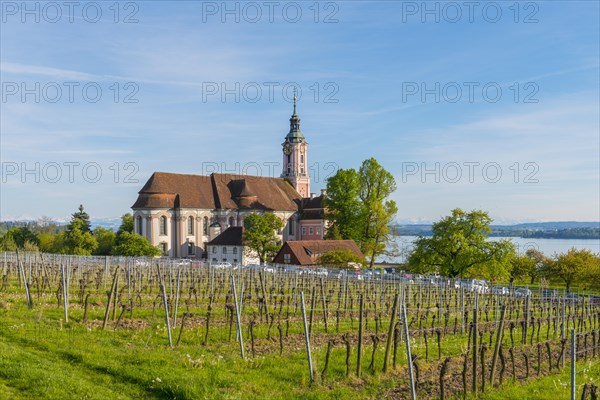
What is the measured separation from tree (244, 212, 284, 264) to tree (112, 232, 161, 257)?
10.0 meters

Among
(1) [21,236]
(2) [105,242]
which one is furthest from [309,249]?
(1) [21,236]

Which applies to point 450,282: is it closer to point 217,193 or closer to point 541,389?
point 541,389

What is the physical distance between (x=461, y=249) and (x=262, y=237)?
2411 cm

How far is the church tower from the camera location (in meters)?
87.3

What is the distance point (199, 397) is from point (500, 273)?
3653 centimetres

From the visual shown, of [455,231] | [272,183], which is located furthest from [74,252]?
[455,231]

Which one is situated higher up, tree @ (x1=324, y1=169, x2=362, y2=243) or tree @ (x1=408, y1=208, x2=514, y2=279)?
tree @ (x1=324, y1=169, x2=362, y2=243)

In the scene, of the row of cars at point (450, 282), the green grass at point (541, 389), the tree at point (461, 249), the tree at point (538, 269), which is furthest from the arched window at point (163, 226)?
the green grass at point (541, 389)

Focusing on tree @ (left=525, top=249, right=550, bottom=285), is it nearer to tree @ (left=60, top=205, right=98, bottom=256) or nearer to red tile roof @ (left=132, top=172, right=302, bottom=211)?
red tile roof @ (left=132, top=172, right=302, bottom=211)

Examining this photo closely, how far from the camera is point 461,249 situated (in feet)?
135

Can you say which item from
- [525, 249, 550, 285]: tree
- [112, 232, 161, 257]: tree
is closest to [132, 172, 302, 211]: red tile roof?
[112, 232, 161, 257]: tree

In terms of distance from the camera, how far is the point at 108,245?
236 feet

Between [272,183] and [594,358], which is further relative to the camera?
[272,183]

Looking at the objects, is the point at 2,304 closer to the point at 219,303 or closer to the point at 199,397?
the point at 219,303
